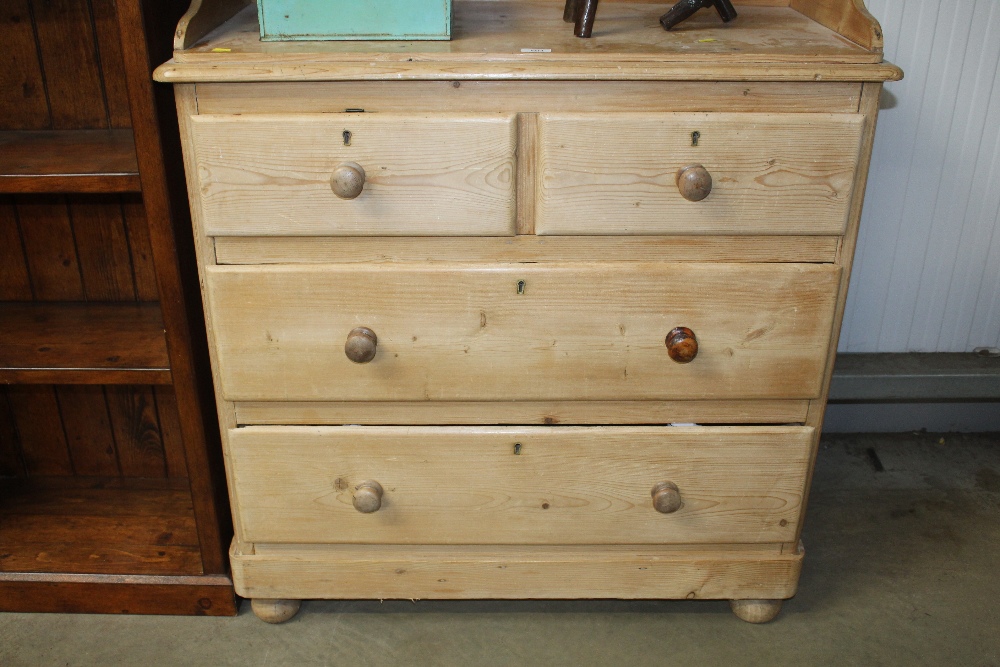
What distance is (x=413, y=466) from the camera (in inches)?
52.2

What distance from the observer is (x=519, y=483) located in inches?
52.6

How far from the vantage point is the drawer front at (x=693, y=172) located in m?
1.13

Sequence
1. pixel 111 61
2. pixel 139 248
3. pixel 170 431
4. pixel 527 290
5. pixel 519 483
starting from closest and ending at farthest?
pixel 527 290, pixel 519 483, pixel 111 61, pixel 139 248, pixel 170 431

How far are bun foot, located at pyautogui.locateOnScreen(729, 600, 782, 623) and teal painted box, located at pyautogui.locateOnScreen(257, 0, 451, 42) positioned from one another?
105cm

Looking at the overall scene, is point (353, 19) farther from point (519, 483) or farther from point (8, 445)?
point (8, 445)

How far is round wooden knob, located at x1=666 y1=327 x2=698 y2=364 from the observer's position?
47.2 inches

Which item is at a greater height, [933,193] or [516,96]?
[516,96]

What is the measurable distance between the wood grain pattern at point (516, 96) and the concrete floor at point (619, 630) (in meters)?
0.87

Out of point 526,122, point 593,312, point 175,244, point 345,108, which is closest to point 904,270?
point 593,312

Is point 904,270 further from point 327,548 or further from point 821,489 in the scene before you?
point 327,548

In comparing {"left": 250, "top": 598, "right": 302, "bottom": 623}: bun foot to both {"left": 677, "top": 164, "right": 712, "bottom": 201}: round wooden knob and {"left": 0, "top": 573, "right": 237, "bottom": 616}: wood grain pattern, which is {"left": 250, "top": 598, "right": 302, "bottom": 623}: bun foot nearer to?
{"left": 0, "top": 573, "right": 237, "bottom": 616}: wood grain pattern

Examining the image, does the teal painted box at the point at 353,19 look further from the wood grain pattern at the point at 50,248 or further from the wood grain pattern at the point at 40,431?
the wood grain pattern at the point at 40,431

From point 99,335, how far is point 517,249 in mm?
760

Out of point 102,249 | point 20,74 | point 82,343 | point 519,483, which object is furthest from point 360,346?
point 20,74
